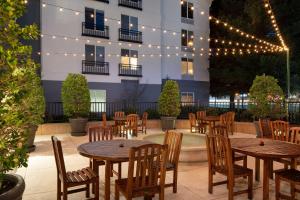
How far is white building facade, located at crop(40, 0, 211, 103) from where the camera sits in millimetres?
15039

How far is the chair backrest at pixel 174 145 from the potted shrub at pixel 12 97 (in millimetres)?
2392

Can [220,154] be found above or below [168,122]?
above

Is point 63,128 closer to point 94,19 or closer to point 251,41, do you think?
point 94,19

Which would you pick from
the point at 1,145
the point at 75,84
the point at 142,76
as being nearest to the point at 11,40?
the point at 1,145

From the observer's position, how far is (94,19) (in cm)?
1638

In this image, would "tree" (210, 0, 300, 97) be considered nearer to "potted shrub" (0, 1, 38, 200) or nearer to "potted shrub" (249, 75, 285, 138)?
"potted shrub" (249, 75, 285, 138)

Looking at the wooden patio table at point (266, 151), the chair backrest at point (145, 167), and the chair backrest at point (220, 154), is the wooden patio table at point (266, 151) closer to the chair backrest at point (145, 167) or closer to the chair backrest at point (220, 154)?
the chair backrest at point (220, 154)

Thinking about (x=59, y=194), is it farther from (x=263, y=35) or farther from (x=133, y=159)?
(x=263, y=35)

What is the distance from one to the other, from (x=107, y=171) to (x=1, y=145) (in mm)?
1564

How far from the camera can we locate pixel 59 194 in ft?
12.1

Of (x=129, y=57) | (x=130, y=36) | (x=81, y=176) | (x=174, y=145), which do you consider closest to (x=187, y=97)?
(x=129, y=57)

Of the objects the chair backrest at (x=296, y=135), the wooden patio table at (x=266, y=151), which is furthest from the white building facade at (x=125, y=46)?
the wooden patio table at (x=266, y=151)

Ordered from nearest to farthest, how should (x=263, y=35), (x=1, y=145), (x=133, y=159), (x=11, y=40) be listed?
1. (x=1, y=145)
2. (x=11, y=40)
3. (x=133, y=159)
4. (x=263, y=35)

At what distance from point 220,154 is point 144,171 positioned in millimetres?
1512
